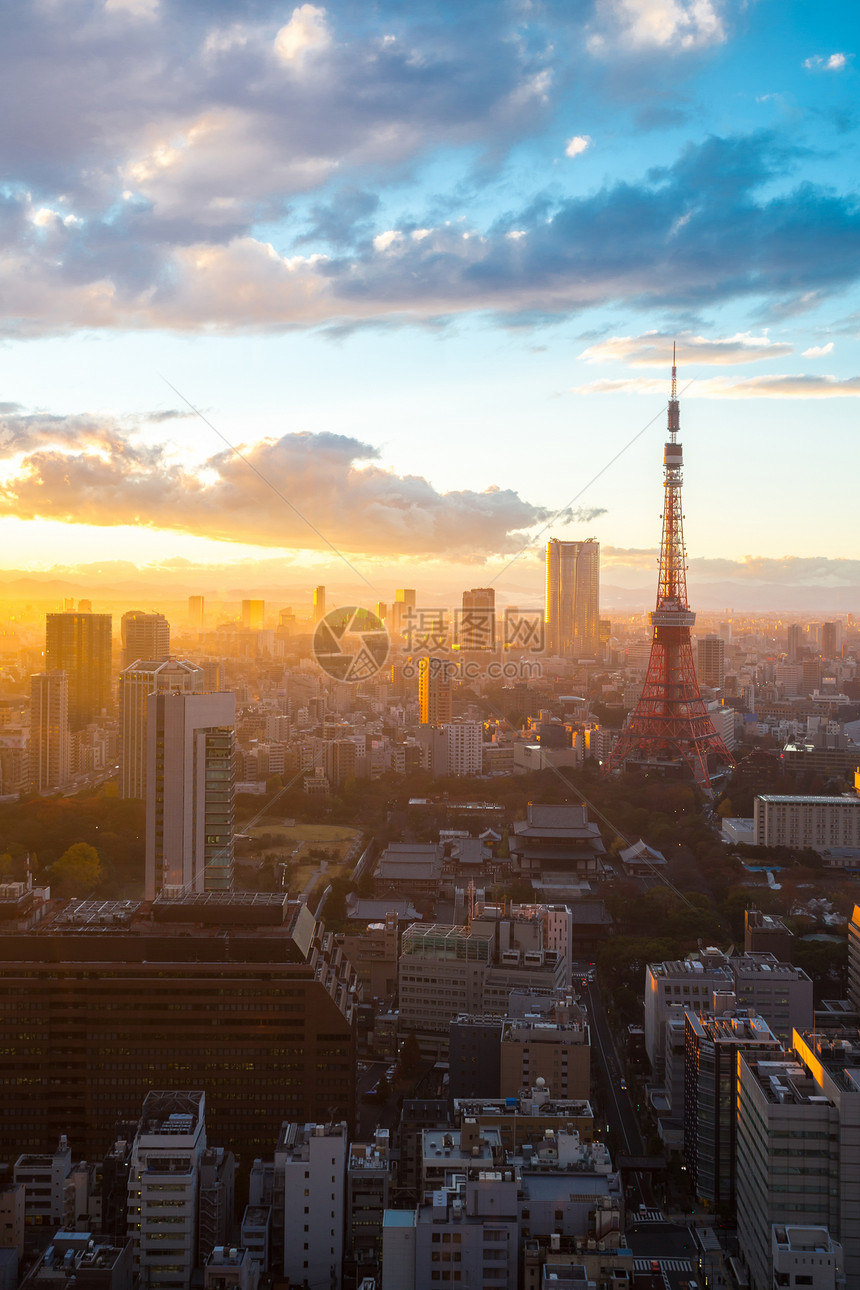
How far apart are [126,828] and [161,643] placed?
271 inches

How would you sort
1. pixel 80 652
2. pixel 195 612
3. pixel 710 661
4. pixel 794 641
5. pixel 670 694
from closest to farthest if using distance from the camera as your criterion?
pixel 670 694, pixel 80 652, pixel 195 612, pixel 710 661, pixel 794 641

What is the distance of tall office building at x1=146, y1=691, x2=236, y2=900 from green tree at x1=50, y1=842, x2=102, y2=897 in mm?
1853

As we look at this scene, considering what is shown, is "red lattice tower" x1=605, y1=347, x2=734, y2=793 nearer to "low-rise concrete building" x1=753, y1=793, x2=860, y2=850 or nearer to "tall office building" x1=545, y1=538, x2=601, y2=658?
"low-rise concrete building" x1=753, y1=793, x2=860, y2=850

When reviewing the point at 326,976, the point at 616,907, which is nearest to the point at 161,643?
the point at 616,907

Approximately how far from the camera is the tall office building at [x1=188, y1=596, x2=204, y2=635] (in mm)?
19500

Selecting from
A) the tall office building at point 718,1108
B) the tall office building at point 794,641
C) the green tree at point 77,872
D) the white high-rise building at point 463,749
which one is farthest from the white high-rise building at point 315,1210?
A: the tall office building at point 794,641

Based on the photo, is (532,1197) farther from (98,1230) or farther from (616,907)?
(616,907)

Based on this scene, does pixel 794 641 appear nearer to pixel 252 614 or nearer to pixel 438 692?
pixel 438 692

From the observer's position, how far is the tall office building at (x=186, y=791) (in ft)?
27.4

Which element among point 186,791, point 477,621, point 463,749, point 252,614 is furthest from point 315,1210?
point 252,614

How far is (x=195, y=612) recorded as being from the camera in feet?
64.8

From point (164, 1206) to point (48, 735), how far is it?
41.7 feet

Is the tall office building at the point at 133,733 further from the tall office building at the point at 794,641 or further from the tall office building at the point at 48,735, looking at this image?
the tall office building at the point at 794,641

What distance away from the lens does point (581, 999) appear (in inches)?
319
